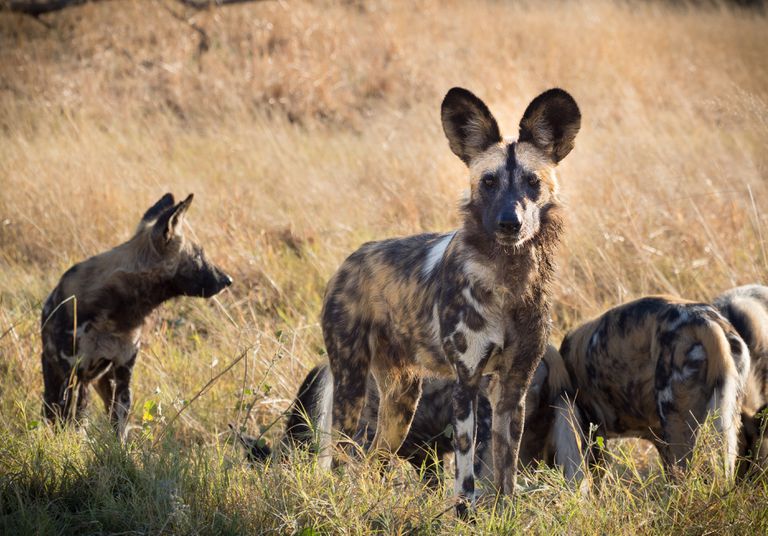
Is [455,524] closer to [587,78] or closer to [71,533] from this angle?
[71,533]

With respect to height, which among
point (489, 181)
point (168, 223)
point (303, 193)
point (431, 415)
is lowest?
point (431, 415)

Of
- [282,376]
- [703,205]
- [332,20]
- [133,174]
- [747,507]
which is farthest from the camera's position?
[332,20]

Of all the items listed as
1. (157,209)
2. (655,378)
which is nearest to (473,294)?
(655,378)

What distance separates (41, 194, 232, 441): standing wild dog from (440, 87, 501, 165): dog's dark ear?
144 centimetres

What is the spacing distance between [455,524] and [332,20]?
8296mm

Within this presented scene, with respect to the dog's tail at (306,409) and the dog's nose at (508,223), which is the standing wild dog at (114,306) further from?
the dog's nose at (508,223)

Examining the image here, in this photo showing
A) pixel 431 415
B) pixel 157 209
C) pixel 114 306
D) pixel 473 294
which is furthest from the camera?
pixel 157 209

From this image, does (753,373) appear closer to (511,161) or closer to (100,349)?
(511,161)

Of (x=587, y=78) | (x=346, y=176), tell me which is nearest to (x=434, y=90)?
(x=587, y=78)

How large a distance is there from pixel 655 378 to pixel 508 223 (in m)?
1.03

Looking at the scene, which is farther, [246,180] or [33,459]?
[246,180]

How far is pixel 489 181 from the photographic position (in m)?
2.92

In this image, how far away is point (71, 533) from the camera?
9.32 feet

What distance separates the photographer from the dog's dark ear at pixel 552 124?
298cm
